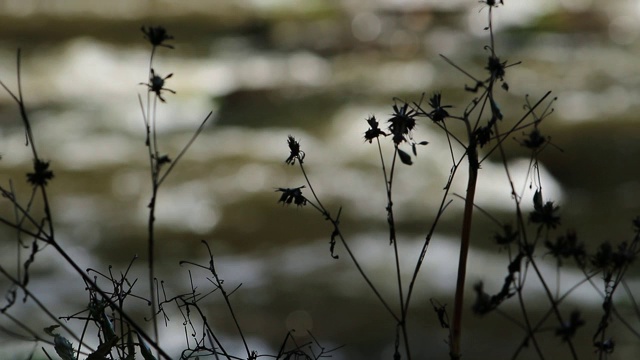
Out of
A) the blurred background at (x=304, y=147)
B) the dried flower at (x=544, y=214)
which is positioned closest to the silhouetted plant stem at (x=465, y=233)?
the dried flower at (x=544, y=214)

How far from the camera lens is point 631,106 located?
791 cm

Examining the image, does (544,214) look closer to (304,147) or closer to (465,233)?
(465,233)

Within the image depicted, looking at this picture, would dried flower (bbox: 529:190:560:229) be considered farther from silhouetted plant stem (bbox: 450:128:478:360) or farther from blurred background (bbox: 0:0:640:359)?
blurred background (bbox: 0:0:640:359)

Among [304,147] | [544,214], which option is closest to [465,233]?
[544,214]

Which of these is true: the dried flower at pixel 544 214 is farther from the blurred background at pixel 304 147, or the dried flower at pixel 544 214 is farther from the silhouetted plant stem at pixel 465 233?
the blurred background at pixel 304 147

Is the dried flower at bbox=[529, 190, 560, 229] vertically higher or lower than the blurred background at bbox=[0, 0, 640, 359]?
lower

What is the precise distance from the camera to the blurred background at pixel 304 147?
16.3 feet

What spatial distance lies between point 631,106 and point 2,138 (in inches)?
208

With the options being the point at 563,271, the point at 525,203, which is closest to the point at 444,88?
the point at 525,203

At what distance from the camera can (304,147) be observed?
7215 millimetres

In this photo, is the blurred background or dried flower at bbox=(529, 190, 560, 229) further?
the blurred background

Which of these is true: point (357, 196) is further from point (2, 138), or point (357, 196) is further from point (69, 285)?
point (2, 138)

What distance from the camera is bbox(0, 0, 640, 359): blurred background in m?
4.98

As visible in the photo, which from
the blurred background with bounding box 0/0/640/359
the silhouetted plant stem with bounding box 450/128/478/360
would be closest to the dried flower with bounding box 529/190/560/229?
the silhouetted plant stem with bounding box 450/128/478/360
